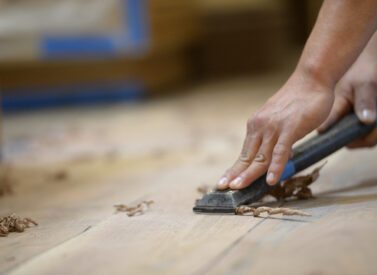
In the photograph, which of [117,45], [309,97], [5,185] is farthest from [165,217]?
[117,45]

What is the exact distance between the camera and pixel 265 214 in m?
1.08

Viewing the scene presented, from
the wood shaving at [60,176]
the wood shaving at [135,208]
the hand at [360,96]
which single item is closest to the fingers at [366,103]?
the hand at [360,96]

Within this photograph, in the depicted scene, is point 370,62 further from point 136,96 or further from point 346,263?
point 136,96

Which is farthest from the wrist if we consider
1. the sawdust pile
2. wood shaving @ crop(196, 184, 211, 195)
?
the sawdust pile

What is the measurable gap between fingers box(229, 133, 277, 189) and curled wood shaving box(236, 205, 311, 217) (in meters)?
0.04

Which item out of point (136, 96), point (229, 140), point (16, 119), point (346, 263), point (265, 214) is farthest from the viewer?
point (136, 96)

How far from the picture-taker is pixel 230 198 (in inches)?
43.2

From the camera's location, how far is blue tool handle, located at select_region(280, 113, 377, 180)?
118cm

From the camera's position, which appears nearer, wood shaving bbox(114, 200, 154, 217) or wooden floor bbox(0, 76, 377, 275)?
wooden floor bbox(0, 76, 377, 275)

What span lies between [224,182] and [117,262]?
323mm

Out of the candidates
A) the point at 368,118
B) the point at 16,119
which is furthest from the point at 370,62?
the point at 16,119

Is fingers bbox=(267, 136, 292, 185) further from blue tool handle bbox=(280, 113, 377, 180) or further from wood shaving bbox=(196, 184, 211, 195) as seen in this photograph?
wood shaving bbox=(196, 184, 211, 195)

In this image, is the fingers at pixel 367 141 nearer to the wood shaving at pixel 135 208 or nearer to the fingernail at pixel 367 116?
the fingernail at pixel 367 116

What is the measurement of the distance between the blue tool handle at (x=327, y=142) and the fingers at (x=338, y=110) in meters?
0.01
